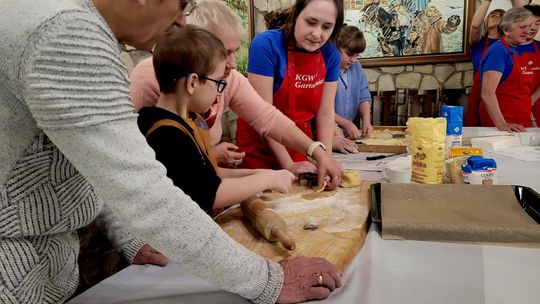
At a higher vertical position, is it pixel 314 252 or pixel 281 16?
pixel 281 16

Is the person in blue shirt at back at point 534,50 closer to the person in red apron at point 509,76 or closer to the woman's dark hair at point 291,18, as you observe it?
the person in red apron at point 509,76

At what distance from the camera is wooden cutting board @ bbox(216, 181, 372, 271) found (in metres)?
0.93

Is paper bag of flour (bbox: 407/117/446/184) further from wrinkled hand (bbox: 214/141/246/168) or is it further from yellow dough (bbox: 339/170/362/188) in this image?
wrinkled hand (bbox: 214/141/246/168)

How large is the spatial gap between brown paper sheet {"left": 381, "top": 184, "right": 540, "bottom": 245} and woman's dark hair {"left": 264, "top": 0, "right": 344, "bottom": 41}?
0.96 meters

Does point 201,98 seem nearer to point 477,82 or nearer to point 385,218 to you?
point 385,218

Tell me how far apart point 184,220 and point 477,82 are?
13.2 feet

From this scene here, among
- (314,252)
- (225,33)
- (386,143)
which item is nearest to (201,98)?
(225,33)

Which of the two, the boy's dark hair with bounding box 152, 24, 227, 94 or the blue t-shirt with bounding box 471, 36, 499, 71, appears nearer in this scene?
the boy's dark hair with bounding box 152, 24, 227, 94

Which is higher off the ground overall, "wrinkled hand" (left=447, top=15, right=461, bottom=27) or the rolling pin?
"wrinkled hand" (left=447, top=15, right=461, bottom=27)

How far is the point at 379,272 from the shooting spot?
2.72ft

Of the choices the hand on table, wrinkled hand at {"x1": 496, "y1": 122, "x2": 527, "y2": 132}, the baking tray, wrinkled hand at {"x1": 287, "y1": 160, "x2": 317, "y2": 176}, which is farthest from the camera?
wrinkled hand at {"x1": 496, "y1": 122, "x2": 527, "y2": 132}

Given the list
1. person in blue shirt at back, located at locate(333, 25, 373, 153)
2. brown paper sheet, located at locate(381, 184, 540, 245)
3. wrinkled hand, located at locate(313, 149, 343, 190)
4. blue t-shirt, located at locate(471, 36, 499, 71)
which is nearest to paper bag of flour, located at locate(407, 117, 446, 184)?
brown paper sheet, located at locate(381, 184, 540, 245)

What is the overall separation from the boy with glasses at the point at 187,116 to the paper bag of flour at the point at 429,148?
453 mm

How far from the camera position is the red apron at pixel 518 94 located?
3.27 metres
